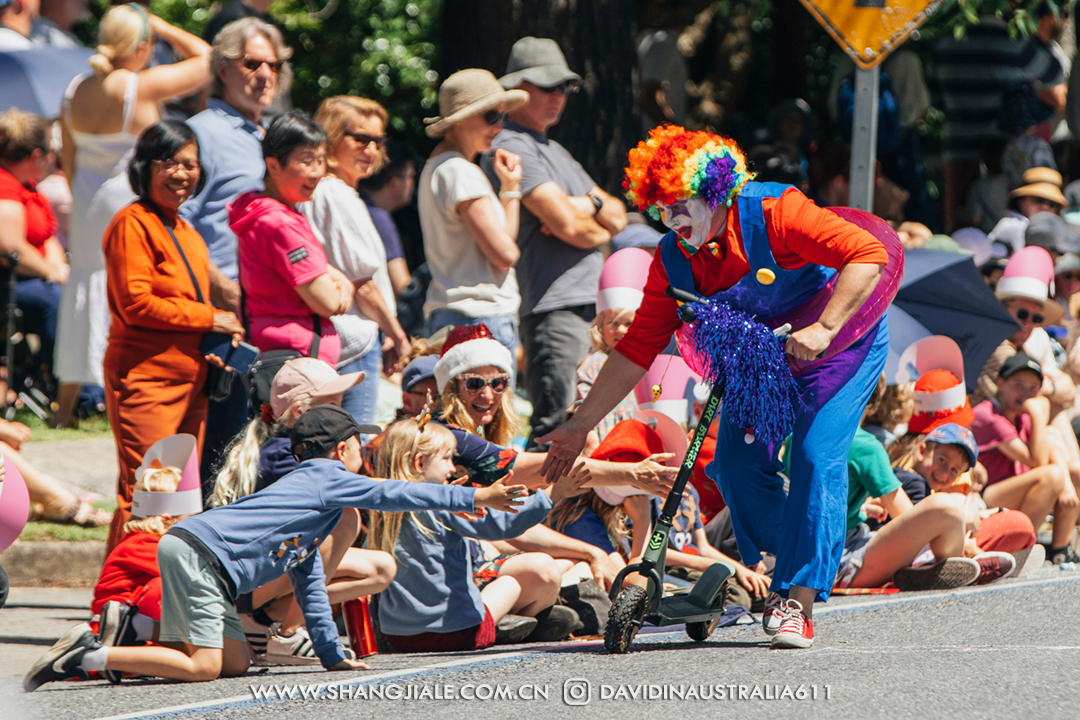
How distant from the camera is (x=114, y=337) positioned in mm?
5898

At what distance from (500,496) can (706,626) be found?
1.02 meters

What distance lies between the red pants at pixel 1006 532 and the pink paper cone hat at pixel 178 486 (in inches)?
146

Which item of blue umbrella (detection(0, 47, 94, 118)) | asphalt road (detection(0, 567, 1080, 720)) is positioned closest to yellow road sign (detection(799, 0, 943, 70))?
asphalt road (detection(0, 567, 1080, 720))

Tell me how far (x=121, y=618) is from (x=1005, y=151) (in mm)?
9009

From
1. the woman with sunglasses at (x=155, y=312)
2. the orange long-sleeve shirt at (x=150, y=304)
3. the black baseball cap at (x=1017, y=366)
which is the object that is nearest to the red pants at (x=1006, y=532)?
the black baseball cap at (x=1017, y=366)

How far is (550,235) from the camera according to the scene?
23.3 ft

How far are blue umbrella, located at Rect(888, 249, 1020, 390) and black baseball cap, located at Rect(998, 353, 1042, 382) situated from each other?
14cm

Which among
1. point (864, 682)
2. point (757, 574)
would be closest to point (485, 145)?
point (757, 574)

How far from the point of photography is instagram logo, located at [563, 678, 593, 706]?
4121 mm

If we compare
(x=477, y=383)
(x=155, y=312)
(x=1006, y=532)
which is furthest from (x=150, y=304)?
(x=1006, y=532)

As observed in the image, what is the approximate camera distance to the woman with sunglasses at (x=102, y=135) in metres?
7.40

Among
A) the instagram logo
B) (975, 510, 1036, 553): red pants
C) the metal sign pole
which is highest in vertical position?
A: the metal sign pole

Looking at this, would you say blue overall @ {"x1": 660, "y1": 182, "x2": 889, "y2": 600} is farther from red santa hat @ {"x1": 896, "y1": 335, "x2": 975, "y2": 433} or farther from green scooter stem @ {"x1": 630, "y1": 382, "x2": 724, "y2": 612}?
red santa hat @ {"x1": 896, "y1": 335, "x2": 975, "y2": 433}

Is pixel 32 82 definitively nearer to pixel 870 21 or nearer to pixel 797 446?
pixel 870 21
